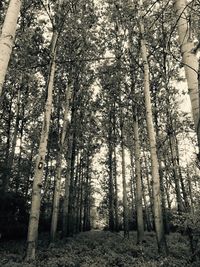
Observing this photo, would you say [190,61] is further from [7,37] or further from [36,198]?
[36,198]

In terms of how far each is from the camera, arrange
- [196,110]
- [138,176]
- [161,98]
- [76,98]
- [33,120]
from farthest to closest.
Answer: [33,120]
[76,98]
[161,98]
[138,176]
[196,110]

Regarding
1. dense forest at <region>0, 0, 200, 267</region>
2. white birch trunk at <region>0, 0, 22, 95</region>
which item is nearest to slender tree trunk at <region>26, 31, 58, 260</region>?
dense forest at <region>0, 0, 200, 267</region>

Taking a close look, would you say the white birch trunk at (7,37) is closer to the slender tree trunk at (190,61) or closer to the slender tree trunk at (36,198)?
the slender tree trunk at (190,61)

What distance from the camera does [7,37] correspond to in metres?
3.99

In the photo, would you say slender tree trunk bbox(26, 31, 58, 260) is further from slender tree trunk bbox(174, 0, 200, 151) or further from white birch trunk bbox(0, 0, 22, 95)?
slender tree trunk bbox(174, 0, 200, 151)

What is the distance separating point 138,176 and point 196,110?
33.6ft

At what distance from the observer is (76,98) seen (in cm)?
1750

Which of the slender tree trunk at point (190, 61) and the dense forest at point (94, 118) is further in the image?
the dense forest at point (94, 118)

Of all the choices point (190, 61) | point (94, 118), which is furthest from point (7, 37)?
point (94, 118)

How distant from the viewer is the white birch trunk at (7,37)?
12.5 ft

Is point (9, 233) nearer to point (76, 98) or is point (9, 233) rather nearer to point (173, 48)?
point (76, 98)

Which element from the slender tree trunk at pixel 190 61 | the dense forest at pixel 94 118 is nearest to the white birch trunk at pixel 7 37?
the dense forest at pixel 94 118

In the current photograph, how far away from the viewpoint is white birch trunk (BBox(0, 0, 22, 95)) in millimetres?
3809

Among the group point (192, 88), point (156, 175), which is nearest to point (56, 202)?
point (156, 175)
